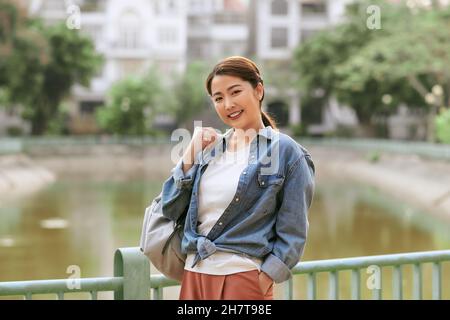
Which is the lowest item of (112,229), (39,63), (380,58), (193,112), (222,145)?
(112,229)

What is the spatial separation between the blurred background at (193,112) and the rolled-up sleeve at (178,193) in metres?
5.03

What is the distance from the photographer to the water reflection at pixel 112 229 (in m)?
13.3

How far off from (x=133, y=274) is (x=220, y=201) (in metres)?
0.73

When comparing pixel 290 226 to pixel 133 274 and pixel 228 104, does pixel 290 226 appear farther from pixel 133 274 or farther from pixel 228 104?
pixel 133 274

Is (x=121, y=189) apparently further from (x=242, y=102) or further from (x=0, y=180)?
(x=242, y=102)

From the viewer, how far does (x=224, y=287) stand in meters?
2.75

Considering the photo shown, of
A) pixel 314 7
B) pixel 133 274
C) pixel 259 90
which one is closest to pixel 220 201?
pixel 259 90

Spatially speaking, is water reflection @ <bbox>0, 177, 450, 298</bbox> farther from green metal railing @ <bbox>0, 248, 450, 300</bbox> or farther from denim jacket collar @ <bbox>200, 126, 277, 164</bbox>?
denim jacket collar @ <bbox>200, 126, 277, 164</bbox>

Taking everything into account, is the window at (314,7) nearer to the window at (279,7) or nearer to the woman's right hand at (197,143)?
the window at (279,7)

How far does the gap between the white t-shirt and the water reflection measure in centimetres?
737

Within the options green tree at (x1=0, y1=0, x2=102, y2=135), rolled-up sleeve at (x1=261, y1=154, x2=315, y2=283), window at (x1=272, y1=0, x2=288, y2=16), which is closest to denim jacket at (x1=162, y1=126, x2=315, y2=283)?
rolled-up sleeve at (x1=261, y1=154, x2=315, y2=283)

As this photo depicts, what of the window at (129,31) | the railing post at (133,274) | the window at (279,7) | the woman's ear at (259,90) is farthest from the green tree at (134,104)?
the woman's ear at (259,90)

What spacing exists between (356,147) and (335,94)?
398 cm
